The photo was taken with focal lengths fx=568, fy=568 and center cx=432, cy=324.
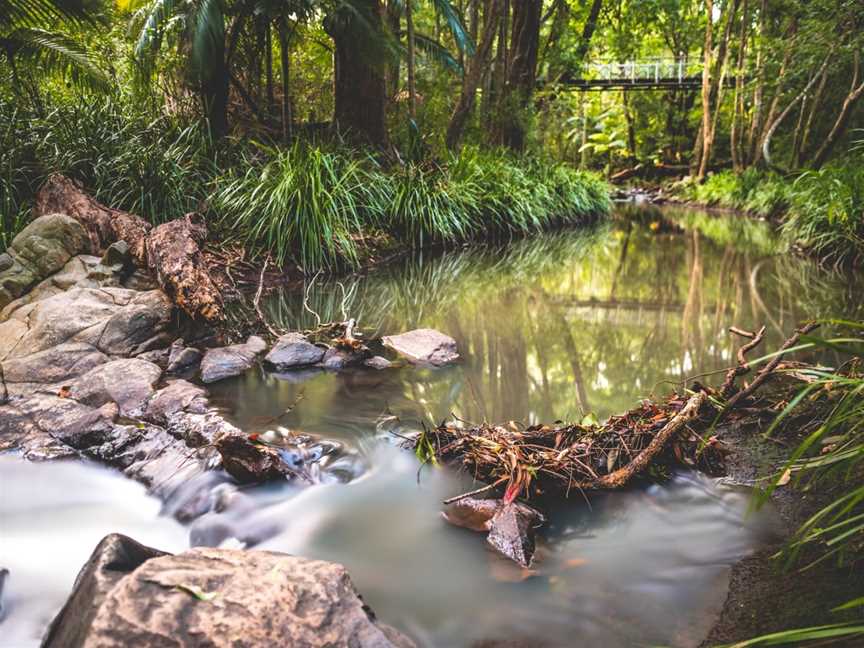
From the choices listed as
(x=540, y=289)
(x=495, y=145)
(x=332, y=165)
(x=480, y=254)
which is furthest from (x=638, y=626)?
(x=495, y=145)

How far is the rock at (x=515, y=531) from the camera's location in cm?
176

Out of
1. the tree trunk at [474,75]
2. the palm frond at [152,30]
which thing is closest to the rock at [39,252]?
the palm frond at [152,30]

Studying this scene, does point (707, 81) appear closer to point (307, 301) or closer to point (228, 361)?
point (307, 301)

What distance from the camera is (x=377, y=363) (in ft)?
11.6

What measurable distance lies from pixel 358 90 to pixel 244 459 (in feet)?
21.3

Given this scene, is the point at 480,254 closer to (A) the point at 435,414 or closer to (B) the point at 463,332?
(B) the point at 463,332

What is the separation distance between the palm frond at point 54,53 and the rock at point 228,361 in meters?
3.71

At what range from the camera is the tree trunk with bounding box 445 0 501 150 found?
9.22 m

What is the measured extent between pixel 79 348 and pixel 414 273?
12.2ft

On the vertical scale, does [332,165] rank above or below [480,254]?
above

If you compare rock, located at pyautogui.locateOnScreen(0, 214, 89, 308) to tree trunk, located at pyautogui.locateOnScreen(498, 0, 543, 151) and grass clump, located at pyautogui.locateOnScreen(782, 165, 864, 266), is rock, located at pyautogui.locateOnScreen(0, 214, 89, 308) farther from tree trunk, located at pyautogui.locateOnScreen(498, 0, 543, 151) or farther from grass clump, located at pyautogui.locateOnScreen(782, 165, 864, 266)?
tree trunk, located at pyautogui.locateOnScreen(498, 0, 543, 151)

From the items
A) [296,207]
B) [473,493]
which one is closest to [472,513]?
[473,493]

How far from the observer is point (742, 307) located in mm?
4867

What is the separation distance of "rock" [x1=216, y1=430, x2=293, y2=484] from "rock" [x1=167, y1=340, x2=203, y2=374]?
132cm
